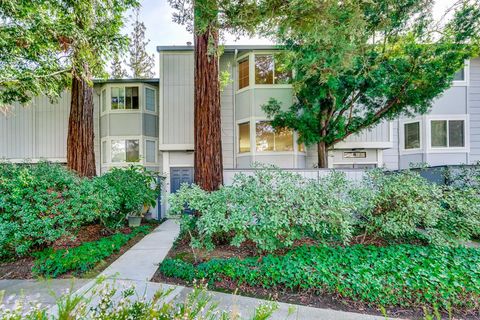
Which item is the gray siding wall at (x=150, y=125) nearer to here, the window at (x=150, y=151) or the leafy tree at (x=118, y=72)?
the window at (x=150, y=151)

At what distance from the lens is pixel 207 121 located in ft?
20.1

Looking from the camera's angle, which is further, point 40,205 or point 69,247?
point 69,247

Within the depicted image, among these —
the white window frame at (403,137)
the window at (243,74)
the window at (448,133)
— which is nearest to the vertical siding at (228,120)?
the window at (243,74)

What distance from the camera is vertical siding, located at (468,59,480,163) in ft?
36.2

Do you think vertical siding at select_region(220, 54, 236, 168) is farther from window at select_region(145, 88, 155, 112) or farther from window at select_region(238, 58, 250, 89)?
window at select_region(145, 88, 155, 112)

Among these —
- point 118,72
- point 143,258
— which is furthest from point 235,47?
point 118,72

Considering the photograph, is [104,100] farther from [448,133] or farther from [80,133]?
[448,133]

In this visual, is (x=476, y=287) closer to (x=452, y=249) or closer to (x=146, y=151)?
(x=452, y=249)

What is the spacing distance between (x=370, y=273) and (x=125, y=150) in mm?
10913

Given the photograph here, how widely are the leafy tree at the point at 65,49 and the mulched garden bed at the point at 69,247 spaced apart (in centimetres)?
196

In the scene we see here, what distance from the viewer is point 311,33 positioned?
16.1ft

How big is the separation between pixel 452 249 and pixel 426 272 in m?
1.37

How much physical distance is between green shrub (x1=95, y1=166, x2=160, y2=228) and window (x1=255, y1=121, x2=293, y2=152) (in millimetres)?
4552

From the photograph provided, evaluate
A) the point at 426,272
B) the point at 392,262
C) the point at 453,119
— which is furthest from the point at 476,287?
the point at 453,119
